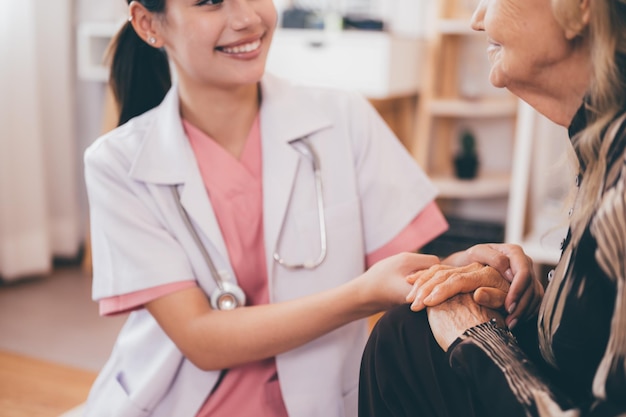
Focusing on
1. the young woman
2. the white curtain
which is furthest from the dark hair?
the white curtain

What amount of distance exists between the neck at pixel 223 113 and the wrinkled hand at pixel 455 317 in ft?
1.83

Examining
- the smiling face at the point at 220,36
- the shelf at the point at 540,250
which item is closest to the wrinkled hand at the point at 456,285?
the smiling face at the point at 220,36

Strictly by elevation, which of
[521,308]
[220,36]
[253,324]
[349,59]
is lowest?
[253,324]

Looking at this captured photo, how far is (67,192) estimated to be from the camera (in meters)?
3.23

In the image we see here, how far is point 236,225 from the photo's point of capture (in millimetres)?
1349

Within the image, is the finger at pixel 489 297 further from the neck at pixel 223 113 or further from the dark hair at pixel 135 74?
the dark hair at pixel 135 74

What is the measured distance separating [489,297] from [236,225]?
1.63 ft

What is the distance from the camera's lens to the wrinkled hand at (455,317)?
0.95 meters

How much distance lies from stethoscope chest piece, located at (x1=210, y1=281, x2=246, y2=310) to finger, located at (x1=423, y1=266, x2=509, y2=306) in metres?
0.39

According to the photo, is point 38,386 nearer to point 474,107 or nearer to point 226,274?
point 226,274

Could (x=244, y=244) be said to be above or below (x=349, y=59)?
below

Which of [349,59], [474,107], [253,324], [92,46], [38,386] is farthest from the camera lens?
[92,46]

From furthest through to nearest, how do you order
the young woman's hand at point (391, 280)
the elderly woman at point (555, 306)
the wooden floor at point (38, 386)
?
1. the wooden floor at point (38, 386)
2. the young woman's hand at point (391, 280)
3. the elderly woman at point (555, 306)

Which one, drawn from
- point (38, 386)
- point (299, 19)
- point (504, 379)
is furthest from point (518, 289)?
point (299, 19)
